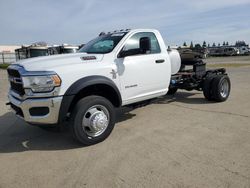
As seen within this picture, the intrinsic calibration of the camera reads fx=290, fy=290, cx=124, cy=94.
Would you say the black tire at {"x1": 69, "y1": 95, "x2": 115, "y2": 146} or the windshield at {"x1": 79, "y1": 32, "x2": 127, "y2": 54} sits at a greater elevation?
the windshield at {"x1": 79, "y1": 32, "x2": 127, "y2": 54}

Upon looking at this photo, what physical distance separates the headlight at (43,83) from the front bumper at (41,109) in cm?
16

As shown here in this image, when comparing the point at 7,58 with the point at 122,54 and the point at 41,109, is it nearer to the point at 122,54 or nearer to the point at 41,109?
the point at 122,54

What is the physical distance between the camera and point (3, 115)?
754cm

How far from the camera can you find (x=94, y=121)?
4.90 meters

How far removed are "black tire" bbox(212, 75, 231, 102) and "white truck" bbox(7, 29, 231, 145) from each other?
6.38ft

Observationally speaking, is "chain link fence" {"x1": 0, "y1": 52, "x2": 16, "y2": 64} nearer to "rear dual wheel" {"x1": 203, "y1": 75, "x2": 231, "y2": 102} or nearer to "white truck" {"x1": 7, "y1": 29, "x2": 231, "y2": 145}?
"rear dual wheel" {"x1": 203, "y1": 75, "x2": 231, "y2": 102}

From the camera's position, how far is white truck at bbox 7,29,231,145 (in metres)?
4.58

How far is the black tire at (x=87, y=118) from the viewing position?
15.5ft

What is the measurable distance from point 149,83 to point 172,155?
213cm

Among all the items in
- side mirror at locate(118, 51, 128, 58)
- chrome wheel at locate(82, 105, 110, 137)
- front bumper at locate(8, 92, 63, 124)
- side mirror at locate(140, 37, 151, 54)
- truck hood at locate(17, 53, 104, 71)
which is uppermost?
side mirror at locate(140, 37, 151, 54)

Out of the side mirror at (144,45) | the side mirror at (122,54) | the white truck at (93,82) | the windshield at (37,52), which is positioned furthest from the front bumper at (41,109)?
the windshield at (37,52)

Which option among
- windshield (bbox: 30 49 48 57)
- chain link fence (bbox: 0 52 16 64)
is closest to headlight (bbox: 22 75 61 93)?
windshield (bbox: 30 49 48 57)

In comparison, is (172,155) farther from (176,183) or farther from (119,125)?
(119,125)

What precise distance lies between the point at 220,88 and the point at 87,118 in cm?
440
